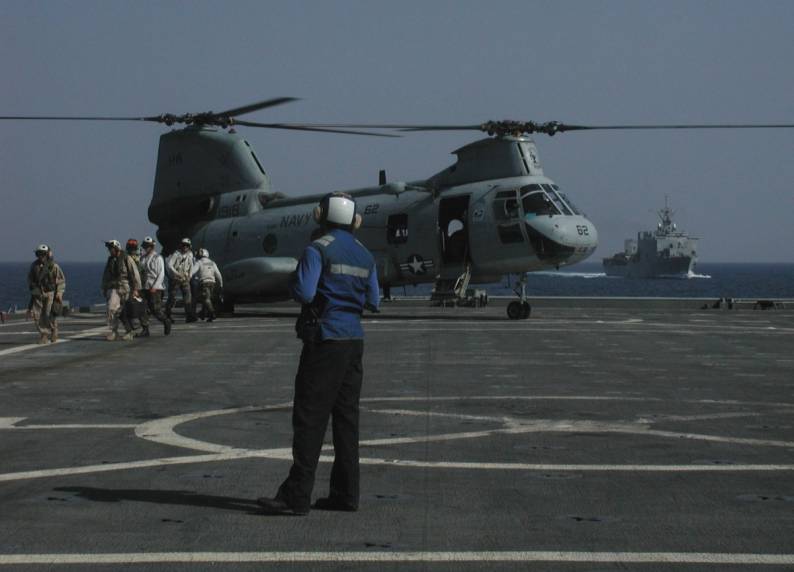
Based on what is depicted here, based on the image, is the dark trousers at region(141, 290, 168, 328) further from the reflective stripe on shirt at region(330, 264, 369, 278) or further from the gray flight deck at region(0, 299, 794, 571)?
the reflective stripe on shirt at region(330, 264, 369, 278)

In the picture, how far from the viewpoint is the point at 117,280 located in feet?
73.4

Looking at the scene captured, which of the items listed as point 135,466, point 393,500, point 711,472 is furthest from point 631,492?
point 135,466

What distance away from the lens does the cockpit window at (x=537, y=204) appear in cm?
2886

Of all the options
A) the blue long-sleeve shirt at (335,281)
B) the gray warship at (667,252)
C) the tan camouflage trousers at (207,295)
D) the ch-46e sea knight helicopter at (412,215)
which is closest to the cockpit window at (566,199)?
the ch-46e sea knight helicopter at (412,215)

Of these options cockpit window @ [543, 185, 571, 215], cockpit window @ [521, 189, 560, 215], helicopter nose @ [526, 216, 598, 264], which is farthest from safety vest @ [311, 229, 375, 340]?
cockpit window @ [543, 185, 571, 215]

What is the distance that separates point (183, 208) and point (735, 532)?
103 feet

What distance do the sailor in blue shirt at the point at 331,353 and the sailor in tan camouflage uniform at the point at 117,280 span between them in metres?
15.3

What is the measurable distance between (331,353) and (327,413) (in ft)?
1.19

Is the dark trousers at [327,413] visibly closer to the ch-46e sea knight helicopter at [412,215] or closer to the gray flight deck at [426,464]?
the gray flight deck at [426,464]

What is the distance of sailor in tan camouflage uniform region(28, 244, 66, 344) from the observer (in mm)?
21562

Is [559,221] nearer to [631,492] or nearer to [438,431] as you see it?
[438,431]

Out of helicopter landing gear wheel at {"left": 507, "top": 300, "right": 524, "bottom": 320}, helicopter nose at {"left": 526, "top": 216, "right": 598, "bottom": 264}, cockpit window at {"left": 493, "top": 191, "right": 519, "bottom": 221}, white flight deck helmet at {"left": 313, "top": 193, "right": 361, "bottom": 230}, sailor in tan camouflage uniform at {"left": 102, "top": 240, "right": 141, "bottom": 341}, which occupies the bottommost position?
helicopter landing gear wheel at {"left": 507, "top": 300, "right": 524, "bottom": 320}

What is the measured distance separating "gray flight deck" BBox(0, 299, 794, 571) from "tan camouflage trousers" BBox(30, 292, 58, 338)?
3694 millimetres

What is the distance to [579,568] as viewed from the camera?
559 cm
